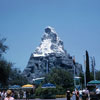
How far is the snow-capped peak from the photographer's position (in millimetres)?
155225

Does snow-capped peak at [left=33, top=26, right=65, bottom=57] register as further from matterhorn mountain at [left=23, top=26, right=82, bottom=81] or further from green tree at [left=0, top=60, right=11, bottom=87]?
green tree at [left=0, top=60, right=11, bottom=87]

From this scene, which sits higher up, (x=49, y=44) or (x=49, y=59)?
(x=49, y=44)

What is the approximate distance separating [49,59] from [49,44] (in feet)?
49.0

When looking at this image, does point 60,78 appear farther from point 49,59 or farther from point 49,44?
point 49,44

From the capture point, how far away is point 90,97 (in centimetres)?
2469

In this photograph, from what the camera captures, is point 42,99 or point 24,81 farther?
point 24,81

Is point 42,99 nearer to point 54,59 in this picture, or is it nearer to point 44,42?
point 54,59

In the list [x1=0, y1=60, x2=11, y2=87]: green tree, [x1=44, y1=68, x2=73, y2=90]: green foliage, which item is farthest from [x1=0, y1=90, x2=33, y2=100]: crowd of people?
[x1=44, y1=68, x2=73, y2=90]: green foliage

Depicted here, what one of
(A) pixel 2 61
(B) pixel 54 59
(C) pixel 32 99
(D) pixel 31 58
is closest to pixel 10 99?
(A) pixel 2 61

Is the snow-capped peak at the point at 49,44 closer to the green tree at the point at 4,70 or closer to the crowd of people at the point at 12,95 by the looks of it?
the crowd of people at the point at 12,95

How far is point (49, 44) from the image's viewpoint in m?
160

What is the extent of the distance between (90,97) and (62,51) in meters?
132

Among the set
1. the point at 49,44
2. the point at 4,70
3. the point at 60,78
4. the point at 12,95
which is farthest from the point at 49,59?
the point at 12,95

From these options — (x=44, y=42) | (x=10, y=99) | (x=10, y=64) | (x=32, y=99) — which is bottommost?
(x=32, y=99)
